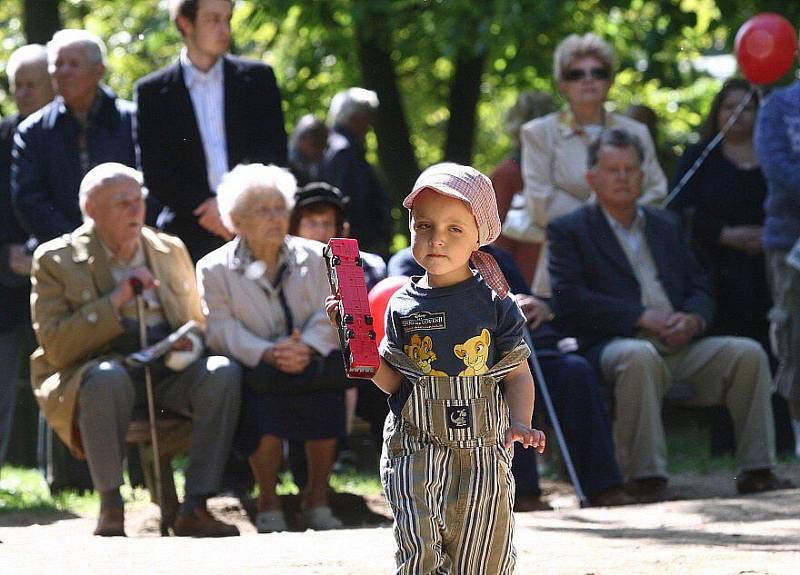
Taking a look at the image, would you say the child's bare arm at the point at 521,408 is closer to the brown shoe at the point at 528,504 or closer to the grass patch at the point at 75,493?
the brown shoe at the point at 528,504

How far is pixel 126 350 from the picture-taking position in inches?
292

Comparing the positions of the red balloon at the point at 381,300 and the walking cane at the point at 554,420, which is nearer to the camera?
the red balloon at the point at 381,300

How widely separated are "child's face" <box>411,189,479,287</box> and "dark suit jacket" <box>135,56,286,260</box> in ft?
12.2

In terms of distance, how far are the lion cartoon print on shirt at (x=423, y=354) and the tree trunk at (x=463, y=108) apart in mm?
9721

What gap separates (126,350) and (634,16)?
9.25 m

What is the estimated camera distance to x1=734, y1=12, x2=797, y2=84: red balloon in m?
9.69

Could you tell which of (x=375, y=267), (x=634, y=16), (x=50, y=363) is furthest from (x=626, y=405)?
(x=634, y=16)

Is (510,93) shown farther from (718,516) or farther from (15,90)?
(718,516)

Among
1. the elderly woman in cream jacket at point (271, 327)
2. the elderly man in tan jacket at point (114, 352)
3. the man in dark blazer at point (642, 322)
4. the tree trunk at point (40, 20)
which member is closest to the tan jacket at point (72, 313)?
the elderly man in tan jacket at point (114, 352)

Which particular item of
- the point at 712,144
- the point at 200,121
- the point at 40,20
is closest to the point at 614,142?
the point at 712,144

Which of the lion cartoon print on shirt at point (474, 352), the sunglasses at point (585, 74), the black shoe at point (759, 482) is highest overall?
the sunglasses at point (585, 74)

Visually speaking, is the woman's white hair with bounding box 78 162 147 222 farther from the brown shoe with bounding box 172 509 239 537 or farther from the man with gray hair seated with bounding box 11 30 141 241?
the brown shoe with bounding box 172 509 239 537

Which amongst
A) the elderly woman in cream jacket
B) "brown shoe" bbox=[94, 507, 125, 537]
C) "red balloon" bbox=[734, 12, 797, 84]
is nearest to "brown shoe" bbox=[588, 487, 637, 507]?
the elderly woman in cream jacket

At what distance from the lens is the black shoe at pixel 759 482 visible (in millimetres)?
8234
